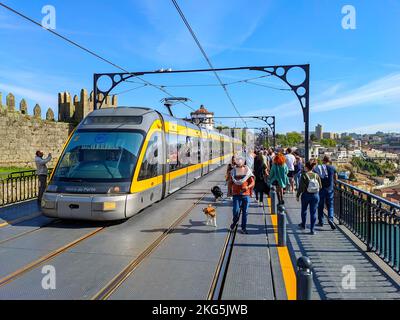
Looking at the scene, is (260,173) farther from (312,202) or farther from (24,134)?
(24,134)

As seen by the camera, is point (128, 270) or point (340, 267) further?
point (340, 267)

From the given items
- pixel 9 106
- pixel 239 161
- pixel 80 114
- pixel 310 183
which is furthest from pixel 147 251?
pixel 80 114

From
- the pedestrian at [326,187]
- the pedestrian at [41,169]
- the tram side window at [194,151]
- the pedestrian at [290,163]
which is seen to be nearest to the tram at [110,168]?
the pedestrian at [41,169]

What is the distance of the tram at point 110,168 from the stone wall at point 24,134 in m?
15.8

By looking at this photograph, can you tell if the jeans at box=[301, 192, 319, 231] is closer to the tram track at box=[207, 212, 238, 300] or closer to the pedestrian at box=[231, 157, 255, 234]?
the pedestrian at box=[231, 157, 255, 234]

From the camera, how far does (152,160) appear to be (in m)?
8.89

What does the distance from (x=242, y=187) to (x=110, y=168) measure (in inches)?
121

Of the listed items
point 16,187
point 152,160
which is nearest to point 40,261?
point 152,160

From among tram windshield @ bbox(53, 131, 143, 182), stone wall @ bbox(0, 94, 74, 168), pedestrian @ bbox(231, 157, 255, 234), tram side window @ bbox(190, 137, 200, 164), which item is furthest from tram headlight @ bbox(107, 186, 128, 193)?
stone wall @ bbox(0, 94, 74, 168)

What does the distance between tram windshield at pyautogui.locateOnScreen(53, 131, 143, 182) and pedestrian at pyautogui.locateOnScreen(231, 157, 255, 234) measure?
2.42 m

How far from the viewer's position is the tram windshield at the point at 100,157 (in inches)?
305

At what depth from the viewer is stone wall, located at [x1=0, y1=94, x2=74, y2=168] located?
21500 millimetres
